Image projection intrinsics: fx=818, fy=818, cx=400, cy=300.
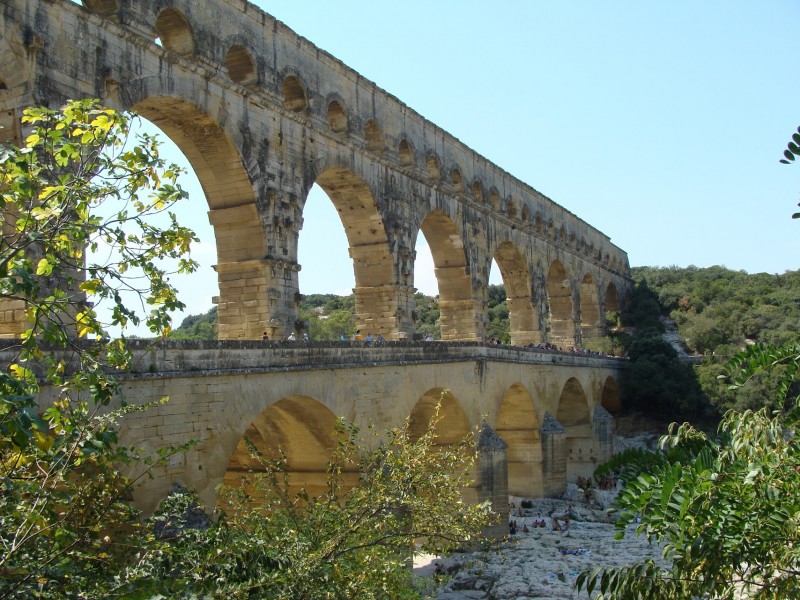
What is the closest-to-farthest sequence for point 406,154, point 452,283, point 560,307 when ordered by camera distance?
1. point 406,154
2. point 452,283
3. point 560,307

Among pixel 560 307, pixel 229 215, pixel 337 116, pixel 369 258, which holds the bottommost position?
pixel 560 307

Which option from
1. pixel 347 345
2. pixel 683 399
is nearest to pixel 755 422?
pixel 347 345

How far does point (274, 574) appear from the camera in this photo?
6656mm

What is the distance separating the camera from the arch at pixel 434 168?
24172 mm

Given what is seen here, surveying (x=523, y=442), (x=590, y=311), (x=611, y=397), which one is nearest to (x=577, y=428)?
(x=523, y=442)

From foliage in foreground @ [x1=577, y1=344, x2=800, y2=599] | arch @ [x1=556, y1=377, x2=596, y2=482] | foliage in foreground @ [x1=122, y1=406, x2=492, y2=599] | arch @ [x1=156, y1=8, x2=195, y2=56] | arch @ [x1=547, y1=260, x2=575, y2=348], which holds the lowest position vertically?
arch @ [x1=556, y1=377, x2=596, y2=482]

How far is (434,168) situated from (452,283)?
3741 mm

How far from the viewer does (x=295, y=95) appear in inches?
700

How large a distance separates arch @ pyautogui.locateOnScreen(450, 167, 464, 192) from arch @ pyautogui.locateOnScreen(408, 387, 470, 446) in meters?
8.67

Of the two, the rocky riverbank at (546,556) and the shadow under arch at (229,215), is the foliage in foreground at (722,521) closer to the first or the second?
the rocky riverbank at (546,556)

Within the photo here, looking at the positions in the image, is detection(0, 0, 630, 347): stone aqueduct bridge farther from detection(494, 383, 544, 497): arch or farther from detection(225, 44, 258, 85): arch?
detection(494, 383, 544, 497): arch

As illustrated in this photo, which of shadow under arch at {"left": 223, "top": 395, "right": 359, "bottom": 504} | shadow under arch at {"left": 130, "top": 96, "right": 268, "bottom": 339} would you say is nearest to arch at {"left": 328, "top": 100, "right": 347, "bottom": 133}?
shadow under arch at {"left": 130, "top": 96, "right": 268, "bottom": 339}

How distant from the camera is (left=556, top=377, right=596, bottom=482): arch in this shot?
Result: 3073 centimetres

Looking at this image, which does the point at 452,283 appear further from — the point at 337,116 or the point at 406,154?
the point at 337,116
